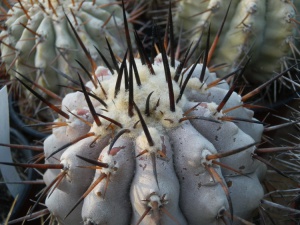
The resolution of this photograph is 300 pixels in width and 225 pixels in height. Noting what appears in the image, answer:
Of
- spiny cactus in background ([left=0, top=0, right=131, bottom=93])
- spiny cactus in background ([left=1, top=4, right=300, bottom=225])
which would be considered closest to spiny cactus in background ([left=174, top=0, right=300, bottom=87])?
spiny cactus in background ([left=0, top=0, right=131, bottom=93])

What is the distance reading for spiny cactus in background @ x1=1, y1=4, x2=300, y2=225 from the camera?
0.71m

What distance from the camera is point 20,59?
1.26 m

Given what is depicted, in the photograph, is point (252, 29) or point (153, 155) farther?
point (252, 29)

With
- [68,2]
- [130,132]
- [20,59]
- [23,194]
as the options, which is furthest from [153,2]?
[130,132]

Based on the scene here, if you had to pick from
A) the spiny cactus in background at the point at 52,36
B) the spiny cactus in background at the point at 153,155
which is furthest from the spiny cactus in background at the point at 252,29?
the spiny cactus in background at the point at 153,155

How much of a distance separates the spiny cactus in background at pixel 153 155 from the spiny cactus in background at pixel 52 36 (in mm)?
390

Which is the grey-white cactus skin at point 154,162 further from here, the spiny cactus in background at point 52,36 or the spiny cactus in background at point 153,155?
the spiny cactus in background at point 52,36

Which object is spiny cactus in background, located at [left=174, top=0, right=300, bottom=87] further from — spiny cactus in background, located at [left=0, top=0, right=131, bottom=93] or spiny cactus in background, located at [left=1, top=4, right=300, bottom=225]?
spiny cactus in background, located at [left=1, top=4, right=300, bottom=225]

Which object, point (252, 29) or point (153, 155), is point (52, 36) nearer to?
point (252, 29)

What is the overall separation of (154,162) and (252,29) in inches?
24.2

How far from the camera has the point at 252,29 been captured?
1173 millimetres

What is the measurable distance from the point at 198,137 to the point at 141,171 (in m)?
0.11

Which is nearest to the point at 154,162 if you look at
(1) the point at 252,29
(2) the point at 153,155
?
(2) the point at 153,155

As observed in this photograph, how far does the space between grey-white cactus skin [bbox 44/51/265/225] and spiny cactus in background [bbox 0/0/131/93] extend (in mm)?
397
